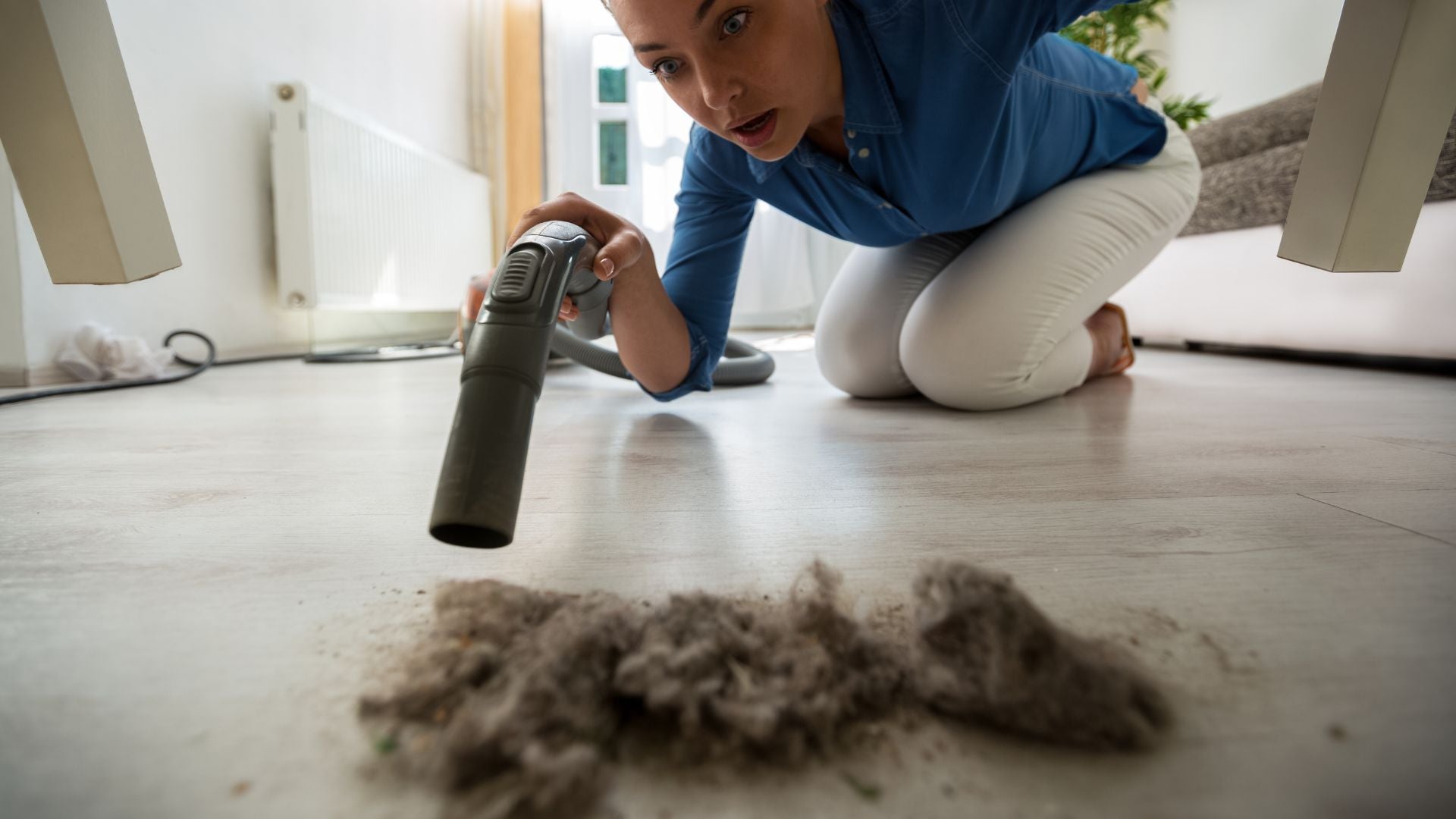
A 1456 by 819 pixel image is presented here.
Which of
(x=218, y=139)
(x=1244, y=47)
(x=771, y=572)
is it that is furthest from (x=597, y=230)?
(x=1244, y=47)

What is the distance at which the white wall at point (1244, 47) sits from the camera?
3047mm

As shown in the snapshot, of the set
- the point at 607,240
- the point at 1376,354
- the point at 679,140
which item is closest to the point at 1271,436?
the point at 607,240

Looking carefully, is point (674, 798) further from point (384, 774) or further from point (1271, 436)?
point (1271, 436)

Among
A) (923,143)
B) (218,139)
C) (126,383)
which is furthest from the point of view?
(218,139)

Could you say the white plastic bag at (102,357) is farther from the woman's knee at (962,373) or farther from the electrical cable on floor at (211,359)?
the woman's knee at (962,373)

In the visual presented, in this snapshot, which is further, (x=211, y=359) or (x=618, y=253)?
(x=211, y=359)

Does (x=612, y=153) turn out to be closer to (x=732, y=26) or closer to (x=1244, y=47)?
(x=1244, y=47)

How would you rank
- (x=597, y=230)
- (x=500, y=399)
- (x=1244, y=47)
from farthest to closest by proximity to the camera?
(x=1244, y=47), (x=597, y=230), (x=500, y=399)

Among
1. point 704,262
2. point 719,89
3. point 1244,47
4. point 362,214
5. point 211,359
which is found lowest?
point 211,359

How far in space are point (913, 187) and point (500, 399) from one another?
75 centimetres

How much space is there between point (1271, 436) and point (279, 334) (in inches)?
98.9

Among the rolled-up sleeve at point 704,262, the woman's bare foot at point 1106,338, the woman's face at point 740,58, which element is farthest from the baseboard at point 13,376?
the woman's bare foot at point 1106,338

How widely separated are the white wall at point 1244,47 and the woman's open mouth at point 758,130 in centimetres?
309

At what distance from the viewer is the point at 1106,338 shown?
1553 mm
